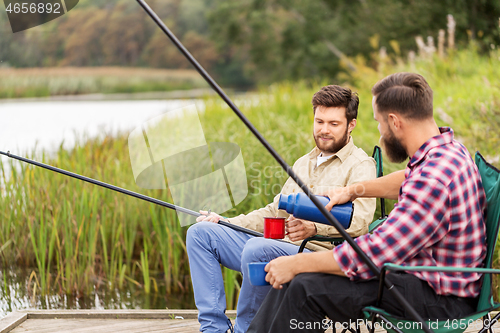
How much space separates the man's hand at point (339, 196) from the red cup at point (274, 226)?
0.62 feet

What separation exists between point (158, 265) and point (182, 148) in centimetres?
168

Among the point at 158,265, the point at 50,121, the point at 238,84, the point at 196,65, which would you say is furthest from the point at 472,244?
the point at 238,84

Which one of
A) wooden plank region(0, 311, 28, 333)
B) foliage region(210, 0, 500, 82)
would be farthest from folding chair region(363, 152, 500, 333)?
foliage region(210, 0, 500, 82)

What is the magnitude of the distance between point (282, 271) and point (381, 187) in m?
0.49

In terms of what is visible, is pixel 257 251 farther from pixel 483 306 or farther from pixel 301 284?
pixel 483 306

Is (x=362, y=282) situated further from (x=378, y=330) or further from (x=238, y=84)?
(x=238, y=84)

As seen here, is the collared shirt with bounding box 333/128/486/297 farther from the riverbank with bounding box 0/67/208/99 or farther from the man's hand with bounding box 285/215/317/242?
the riverbank with bounding box 0/67/208/99

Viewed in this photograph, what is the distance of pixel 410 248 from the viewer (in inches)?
54.6

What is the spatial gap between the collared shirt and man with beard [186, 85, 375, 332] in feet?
1.69

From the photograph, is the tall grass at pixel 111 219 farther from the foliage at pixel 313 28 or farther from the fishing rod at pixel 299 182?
the foliage at pixel 313 28

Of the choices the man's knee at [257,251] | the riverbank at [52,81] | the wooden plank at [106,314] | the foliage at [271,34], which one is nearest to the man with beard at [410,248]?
the man's knee at [257,251]

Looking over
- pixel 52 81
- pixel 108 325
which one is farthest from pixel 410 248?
pixel 52 81

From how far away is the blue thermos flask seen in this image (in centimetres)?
163

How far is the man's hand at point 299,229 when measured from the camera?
1947 millimetres
